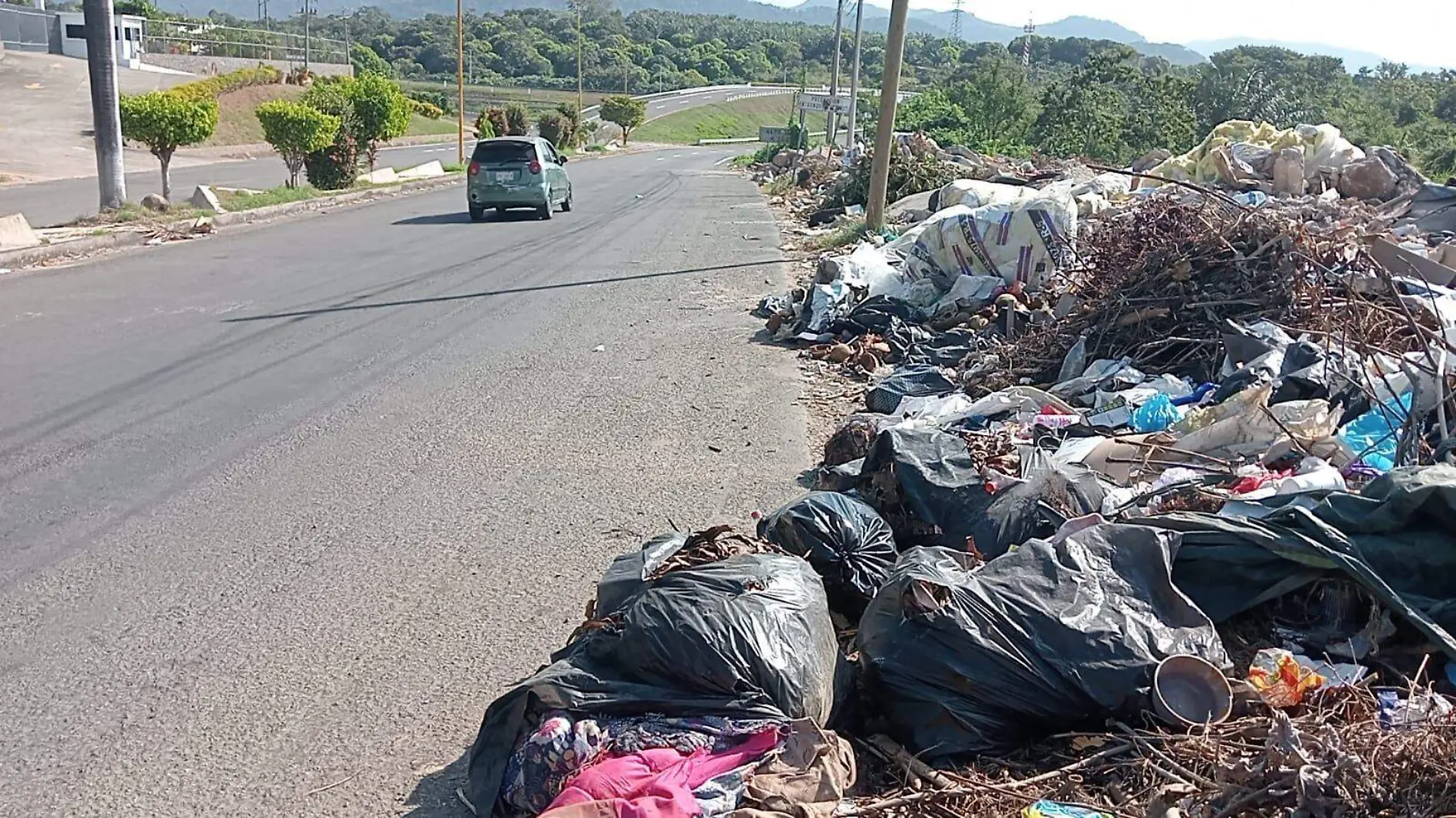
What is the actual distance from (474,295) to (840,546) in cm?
967

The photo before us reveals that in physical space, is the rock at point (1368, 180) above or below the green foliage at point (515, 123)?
above

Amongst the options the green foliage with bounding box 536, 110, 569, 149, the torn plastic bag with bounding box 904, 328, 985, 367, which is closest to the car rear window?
the torn plastic bag with bounding box 904, 328, 985, 367

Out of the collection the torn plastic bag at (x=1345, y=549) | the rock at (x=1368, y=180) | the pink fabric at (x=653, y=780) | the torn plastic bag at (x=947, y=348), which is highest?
the rock at (x=1368, y=180)

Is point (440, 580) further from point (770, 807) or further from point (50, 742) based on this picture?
point (770, 807)

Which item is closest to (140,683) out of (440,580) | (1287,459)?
(440,580)

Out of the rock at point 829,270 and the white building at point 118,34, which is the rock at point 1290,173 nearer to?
the rock at point 829,270

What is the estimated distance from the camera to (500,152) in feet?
Result: 75.3

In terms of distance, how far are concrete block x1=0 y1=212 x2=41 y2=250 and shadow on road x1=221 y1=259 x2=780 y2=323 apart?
17.0 ft

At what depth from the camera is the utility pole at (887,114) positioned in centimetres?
1922

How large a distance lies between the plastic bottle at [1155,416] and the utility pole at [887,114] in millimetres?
12877

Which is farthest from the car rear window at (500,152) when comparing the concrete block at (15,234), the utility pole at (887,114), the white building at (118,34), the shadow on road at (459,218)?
the white building at (118,34)

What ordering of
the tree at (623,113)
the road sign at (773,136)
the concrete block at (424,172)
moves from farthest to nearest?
the tree at (623,113)
the road sign at (773,136)
the concrete block at (424,172)

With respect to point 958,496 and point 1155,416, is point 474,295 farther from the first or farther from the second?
point 958,496

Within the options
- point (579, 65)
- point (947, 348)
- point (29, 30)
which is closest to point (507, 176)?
point (947, 348)
